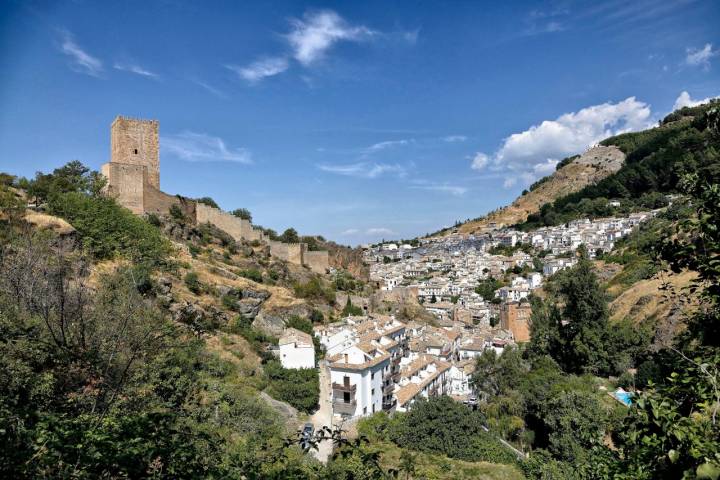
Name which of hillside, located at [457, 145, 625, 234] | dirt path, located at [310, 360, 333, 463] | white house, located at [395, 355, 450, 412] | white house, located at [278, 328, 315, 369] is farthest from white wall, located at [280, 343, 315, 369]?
hillside, located at [457, 145, 625, 234]

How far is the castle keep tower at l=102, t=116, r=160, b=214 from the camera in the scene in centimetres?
2112

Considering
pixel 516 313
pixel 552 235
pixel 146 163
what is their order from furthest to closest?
pixel 552 235 → pixel 516 313 → pixel 146 163

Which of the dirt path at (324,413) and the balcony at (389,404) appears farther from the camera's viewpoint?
the balcony at (389,404)

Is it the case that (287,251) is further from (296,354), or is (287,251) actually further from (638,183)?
(638,183)

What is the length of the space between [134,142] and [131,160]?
92cm

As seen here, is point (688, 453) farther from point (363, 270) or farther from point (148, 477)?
point (363, 270)

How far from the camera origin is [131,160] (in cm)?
2209

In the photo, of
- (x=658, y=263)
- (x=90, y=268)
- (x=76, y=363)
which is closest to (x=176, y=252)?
(x=90, y=268)

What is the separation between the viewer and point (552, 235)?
68.2 metres

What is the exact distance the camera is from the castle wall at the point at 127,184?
20938 mm

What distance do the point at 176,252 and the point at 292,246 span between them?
11723 mm

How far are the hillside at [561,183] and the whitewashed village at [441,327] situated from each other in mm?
22512

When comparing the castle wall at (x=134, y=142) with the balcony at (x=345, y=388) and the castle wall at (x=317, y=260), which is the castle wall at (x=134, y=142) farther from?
the balcony at (x=345, y=388)

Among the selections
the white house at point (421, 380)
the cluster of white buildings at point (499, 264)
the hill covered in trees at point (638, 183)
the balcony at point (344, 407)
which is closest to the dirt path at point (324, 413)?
the balcony at point (344, 407)
